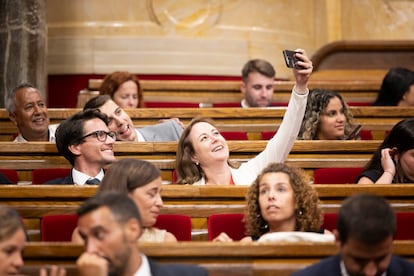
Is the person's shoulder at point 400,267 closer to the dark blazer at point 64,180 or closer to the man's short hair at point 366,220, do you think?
the man's short hair at point 366,220

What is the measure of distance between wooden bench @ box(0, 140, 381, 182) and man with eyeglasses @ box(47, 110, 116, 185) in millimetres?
190

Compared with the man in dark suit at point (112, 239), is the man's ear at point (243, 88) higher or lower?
higher

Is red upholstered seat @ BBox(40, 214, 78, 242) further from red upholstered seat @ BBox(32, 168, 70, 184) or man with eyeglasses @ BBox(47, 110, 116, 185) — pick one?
red upholstered seat @ BBox(32, 168, 70, 184)

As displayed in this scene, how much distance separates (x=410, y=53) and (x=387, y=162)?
2654mm

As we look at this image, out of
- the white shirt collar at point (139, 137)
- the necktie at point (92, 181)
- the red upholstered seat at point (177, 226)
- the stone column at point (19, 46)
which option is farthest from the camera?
the stone column at point (19, 46)

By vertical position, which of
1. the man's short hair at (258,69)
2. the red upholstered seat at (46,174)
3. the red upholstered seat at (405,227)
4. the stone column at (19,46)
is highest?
the stone column at (19,46)

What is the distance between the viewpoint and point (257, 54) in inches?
234

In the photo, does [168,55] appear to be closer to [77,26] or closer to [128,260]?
[77,26]

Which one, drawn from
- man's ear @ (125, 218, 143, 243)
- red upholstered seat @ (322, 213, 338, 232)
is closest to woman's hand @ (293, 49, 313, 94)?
red upholstered seat @ (322, 213, 338, 232)

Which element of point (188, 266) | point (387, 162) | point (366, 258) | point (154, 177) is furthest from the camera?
point (387, 162)

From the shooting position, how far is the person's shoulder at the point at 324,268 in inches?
91.5

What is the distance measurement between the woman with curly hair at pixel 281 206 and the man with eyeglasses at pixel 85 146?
642mm

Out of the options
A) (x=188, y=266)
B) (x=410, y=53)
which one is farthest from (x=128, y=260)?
(x=410, y=53)

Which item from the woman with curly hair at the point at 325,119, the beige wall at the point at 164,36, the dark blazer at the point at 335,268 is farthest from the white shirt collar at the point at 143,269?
the beige wall at the point at 164,36
